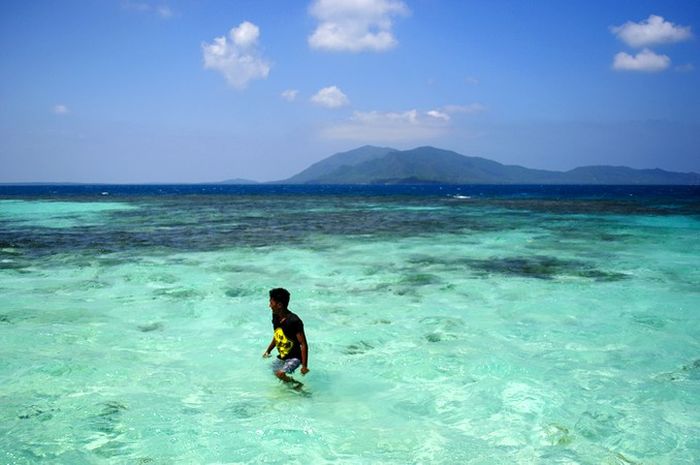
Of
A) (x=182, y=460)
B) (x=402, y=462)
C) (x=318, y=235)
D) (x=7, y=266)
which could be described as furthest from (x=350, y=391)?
(x=318, y=235)

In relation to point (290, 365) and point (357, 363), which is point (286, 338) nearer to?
point (290, 365)

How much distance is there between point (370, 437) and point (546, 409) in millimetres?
2631

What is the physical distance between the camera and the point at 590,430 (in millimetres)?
6340

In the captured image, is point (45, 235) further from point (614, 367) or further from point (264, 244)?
point (614, 367)

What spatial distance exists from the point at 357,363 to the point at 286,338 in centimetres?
196

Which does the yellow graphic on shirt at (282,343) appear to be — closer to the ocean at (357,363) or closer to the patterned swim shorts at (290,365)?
A: the patterned swim shorts at (290,365)

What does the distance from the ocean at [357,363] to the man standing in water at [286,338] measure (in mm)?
342

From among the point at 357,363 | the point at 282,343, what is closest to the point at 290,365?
the point at 282,343

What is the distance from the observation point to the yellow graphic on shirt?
741cm

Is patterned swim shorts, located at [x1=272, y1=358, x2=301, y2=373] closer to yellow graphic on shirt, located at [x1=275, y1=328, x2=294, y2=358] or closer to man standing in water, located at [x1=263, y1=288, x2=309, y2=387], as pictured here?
man standing in water, located at [x1=263, y1=288, x2=309, y2=387]

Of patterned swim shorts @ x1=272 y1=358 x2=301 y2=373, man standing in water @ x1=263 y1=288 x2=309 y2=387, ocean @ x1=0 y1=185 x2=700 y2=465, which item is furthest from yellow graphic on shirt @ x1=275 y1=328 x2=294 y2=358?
ocean @ x1=0 y1=185 x2=700 y2=465

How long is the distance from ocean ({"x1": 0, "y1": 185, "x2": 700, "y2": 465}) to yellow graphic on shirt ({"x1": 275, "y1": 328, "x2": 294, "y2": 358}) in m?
0.62

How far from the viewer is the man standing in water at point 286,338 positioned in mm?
7098

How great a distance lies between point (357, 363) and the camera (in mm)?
8805
